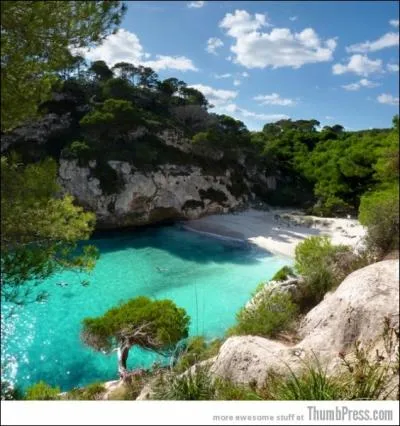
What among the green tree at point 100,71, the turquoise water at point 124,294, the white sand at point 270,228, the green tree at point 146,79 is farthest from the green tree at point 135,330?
the green tree at point 100,71

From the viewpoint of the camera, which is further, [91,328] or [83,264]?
[91,328]

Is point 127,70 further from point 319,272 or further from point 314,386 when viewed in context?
point 314,386

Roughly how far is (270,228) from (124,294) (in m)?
12.9

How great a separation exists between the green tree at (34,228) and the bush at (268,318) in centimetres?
403

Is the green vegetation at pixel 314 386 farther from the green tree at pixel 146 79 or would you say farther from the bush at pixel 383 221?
the green tree at pixel 146 79

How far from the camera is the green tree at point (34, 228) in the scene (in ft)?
10.5

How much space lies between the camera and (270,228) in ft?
71.6

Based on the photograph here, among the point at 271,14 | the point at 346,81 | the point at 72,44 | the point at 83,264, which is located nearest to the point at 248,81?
the point at 271,14

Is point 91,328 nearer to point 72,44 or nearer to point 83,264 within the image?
point 83,264

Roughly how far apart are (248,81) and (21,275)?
3.61m

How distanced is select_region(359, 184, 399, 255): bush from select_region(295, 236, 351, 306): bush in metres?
1.44

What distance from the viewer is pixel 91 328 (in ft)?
23.7

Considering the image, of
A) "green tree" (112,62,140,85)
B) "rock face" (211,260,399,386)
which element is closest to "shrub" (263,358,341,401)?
"rock face" (211,260,399,386)

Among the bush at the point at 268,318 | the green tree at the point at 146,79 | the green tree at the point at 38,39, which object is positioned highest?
the green tree at the point at 146,79
